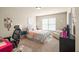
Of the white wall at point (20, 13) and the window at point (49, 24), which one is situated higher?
the white wall at point (20, 13)

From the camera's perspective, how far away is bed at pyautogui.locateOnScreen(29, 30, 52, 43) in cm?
146

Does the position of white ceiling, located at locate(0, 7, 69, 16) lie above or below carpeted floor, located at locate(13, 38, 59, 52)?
above

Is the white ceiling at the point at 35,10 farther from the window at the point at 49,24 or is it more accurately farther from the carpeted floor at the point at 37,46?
the carpeted floor at the point at 37,46

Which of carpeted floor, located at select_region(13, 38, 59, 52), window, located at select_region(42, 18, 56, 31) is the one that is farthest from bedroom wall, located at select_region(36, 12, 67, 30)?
carpeted floor, located at select_region(13, 38, 59, 52)

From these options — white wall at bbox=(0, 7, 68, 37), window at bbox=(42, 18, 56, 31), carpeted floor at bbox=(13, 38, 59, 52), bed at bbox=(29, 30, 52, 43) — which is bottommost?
carpeted floor at bbox=(13, 38, 59, 52)

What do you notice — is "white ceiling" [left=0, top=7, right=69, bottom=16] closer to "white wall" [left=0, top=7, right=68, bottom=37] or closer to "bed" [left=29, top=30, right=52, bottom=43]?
"white wall" [left=0, top=7, right=68, bottom=37]

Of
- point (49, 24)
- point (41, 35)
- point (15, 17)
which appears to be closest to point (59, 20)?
point (49, 24)

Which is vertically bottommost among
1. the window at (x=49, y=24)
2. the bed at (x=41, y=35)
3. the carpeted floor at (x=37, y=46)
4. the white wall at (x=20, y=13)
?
the carpeted floor at (x=37, y=46)

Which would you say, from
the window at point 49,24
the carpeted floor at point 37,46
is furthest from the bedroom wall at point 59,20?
the carpeted floor at point 37,46

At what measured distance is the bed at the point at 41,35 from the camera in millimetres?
1457

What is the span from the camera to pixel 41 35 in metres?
1.47

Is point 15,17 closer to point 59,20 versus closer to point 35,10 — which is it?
point 35,10
